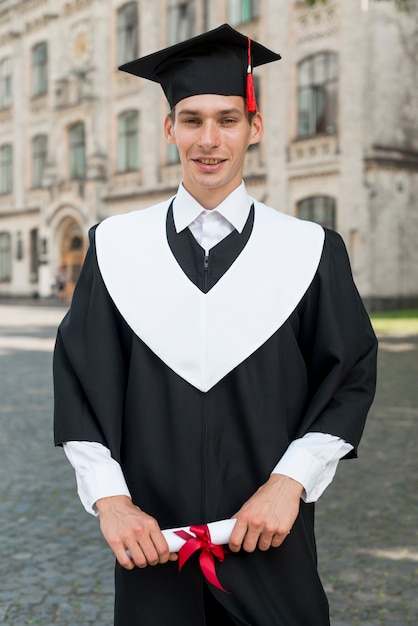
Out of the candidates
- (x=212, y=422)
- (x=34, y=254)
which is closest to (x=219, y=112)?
(x=212, y=422)

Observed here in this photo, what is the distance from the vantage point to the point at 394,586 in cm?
410

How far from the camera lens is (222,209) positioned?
2.06m

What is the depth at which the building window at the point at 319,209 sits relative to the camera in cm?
2328

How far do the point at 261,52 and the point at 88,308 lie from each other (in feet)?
2.67

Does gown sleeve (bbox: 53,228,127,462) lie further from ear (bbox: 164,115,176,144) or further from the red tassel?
the red tassel

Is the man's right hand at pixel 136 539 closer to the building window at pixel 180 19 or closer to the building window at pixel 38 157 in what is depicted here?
the building window at pixel 180 19

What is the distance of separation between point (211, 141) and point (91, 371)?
0.63m

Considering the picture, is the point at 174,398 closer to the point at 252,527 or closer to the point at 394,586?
the point at 252,527

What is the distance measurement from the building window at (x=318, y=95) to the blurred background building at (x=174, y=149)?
41 mm

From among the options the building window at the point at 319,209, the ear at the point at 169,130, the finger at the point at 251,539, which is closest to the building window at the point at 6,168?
the building window at the point at 319,209

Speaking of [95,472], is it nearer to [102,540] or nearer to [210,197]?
[210,197]

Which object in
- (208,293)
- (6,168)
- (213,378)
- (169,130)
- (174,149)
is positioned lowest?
(213,378)

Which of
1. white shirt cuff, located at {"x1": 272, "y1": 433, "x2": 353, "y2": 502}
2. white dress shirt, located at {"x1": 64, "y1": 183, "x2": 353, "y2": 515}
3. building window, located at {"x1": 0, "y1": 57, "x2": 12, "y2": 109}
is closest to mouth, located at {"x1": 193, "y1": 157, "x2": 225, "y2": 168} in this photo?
white dress shirt, located at {"x1": 64, "y1": 183, "x2": 353, "y2": 515}

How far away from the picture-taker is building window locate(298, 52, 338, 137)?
2322cm
